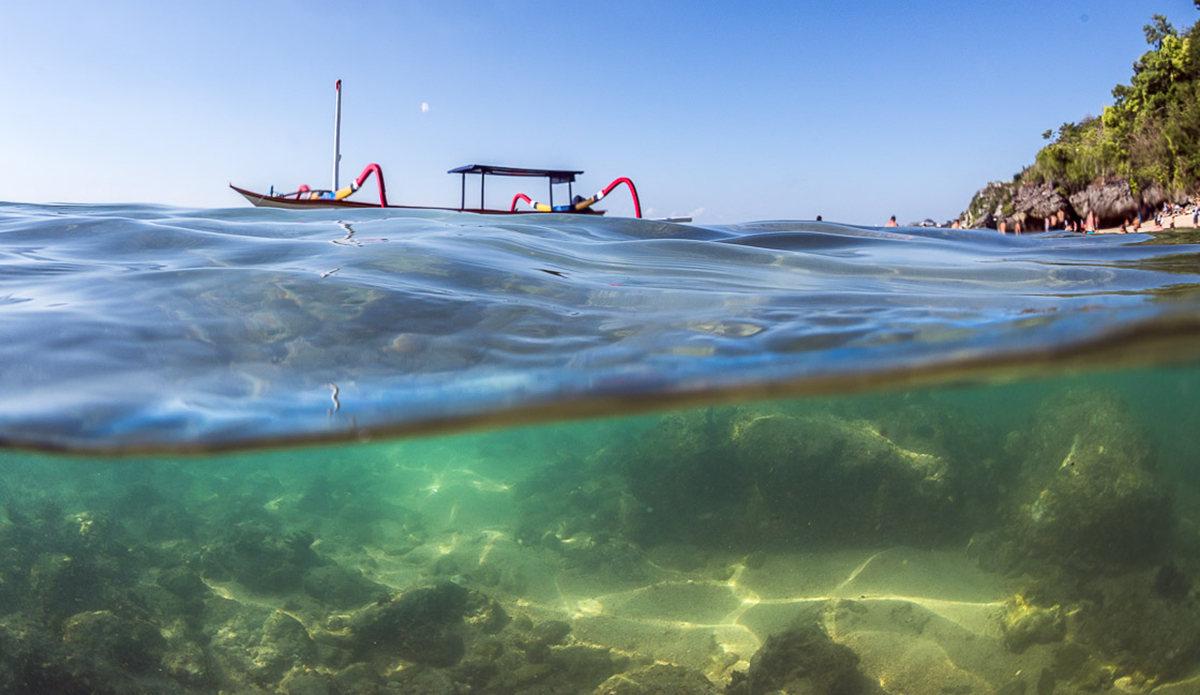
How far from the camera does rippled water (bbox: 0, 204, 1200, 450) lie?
356 cm

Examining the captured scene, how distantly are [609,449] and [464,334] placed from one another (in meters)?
8.49

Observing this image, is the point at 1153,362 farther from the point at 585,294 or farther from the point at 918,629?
the point at 585,294

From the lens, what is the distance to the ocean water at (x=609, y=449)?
376 cm

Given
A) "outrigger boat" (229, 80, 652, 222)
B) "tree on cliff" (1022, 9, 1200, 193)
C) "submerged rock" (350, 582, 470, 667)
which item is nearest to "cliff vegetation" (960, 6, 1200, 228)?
"tree on cliff" (1022, 9, 1200, 193)

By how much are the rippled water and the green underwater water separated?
1.12 m

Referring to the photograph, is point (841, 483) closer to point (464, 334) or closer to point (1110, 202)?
point (464, 334)

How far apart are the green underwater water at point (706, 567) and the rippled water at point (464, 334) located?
3.66 feet

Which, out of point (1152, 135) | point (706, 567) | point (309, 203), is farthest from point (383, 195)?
point (1152, 135)

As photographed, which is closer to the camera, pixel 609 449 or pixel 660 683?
pixel 660 683

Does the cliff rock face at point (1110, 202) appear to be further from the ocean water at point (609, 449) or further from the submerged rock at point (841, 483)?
the submerged rock at point (841, 483)

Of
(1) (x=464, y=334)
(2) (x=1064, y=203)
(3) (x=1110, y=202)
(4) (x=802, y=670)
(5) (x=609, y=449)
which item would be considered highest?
(2) (x=1064, y=203)

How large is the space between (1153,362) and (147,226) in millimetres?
9116

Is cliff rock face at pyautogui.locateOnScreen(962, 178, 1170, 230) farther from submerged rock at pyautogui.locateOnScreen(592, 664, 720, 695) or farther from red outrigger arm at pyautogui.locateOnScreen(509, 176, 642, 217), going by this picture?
submerged rock at pyautogui.locateOnScreen(592, 664, 720, 695)

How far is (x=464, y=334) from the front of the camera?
4098mm
